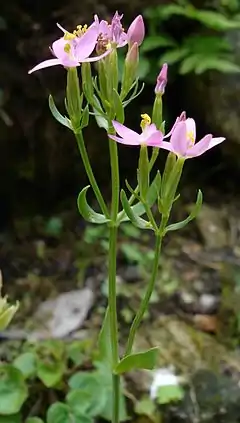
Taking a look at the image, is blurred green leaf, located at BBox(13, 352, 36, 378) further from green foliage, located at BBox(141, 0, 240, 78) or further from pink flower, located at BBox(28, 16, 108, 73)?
green foliage, located at BBox(141, 0, 240, 78)

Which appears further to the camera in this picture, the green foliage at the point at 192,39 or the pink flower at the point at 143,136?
the green foliage at the point at 192,39

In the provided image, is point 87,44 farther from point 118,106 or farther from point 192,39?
point 192,39

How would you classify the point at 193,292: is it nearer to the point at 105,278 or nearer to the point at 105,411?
the point at 105,278

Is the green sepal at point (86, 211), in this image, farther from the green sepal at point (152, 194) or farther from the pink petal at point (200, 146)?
the pink petal at point (200, 146)

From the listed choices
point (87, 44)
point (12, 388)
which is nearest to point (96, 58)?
point (87, 44)

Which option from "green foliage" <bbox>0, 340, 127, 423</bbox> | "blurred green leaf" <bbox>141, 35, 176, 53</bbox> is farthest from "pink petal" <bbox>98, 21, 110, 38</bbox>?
"blurred green leaf" <bbox>141, 35, 176, 53</bbox>

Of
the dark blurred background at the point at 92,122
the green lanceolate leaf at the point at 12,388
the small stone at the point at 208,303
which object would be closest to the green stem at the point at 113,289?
the green lanceolate leaf at the point at 12,388
